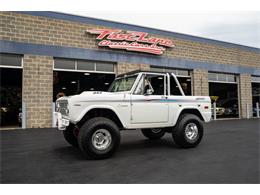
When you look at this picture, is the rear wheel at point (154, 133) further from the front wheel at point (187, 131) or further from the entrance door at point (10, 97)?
the entrance door at point (10, 97)

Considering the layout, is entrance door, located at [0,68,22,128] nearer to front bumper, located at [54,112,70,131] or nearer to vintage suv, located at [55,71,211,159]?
front bumper, located at [54,112,70,131]

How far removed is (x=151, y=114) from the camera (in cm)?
606

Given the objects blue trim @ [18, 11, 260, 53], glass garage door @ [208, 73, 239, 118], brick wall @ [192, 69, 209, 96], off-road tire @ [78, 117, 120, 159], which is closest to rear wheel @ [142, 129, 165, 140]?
off-road tire @ [78, 117, 120, 159]

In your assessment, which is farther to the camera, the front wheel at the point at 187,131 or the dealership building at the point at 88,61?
the dealership building at the point at 88,61

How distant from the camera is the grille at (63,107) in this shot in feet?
17.8

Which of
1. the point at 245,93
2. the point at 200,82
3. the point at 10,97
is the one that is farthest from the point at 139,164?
the point at 245,93

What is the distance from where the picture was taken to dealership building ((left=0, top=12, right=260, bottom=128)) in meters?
11.4

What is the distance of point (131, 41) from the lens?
14.1m

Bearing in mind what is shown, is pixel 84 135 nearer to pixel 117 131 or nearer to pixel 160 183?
pixel 117 131

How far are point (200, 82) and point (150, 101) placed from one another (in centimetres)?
1214

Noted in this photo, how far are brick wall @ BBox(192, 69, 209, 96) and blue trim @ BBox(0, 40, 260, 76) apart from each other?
1.31ft

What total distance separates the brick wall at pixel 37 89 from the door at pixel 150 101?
24.1 feet

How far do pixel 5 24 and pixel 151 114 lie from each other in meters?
9.41

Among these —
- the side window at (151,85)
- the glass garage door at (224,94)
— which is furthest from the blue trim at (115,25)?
the side window at (151,85)
